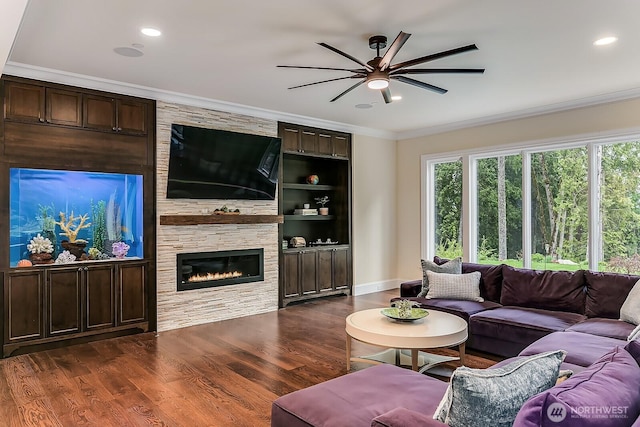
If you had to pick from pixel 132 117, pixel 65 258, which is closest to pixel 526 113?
pixel 132 117

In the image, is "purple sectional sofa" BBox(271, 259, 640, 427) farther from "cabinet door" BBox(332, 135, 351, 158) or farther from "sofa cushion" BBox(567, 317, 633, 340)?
"cabinet door" BBox(332, 135, 351, 158)

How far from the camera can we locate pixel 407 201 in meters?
7.88

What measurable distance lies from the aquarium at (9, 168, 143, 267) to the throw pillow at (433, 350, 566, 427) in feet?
14.5

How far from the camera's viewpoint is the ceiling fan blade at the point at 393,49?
296 cm

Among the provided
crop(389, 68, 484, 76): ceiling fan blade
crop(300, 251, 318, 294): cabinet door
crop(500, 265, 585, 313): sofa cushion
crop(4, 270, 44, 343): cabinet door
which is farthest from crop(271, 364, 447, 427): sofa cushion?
crop(300, 251, 318, 294): cabinet door

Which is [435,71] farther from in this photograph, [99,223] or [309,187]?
[99,223]

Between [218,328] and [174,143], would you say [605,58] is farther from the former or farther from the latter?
[218,328]

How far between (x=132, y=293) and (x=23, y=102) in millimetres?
2273

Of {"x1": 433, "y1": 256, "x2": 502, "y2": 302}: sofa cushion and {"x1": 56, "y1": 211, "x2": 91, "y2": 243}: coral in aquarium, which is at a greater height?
{"x1": 56, "y1": 211, "x2": 91, "y2": 243}: coral in aquarium

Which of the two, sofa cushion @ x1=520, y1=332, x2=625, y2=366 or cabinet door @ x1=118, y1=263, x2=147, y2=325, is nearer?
sofa cushion @ x1=520, y1=332, x2=625, y2=366

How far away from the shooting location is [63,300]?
4484 millimetres

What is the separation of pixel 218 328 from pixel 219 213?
145 centimetres

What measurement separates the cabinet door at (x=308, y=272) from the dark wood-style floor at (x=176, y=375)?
1.25m

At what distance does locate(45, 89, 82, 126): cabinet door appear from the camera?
445 cm
